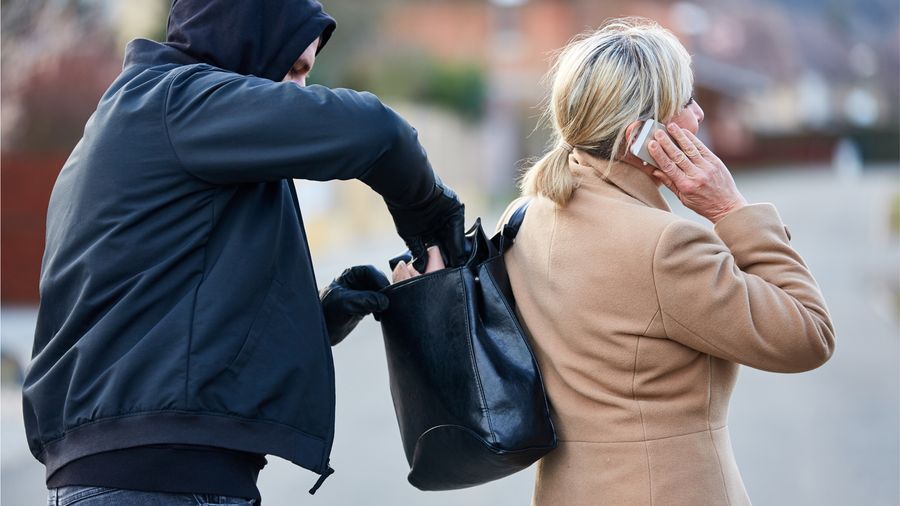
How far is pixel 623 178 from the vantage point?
7.00ft

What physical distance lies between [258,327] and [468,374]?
0.48 metres

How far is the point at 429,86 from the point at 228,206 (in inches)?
1019

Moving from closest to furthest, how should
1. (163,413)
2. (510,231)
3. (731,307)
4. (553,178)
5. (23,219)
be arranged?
(163,413), (731,307), (553,178), (510,231), (23,219)

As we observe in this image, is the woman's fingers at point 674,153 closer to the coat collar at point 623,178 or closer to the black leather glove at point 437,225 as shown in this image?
the coat collar at point 623,178

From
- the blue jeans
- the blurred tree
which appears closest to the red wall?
the blue jeans

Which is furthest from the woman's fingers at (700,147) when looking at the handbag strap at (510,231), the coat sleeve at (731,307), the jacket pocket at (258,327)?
the jacket pocket at (258,327)

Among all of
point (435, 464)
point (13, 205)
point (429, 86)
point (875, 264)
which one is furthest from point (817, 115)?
point (435, 464)

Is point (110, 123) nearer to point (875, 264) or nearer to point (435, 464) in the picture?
point (435, 464)

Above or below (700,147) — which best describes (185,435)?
below

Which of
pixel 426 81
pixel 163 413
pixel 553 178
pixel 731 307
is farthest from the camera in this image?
pixel 426 81

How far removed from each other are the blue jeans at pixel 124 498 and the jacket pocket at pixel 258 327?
251 millimetres

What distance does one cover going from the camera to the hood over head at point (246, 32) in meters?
1.99

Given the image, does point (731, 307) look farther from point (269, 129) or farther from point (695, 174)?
point (269, 129)

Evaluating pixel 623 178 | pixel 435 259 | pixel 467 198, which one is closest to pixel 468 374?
pixel 435 259
